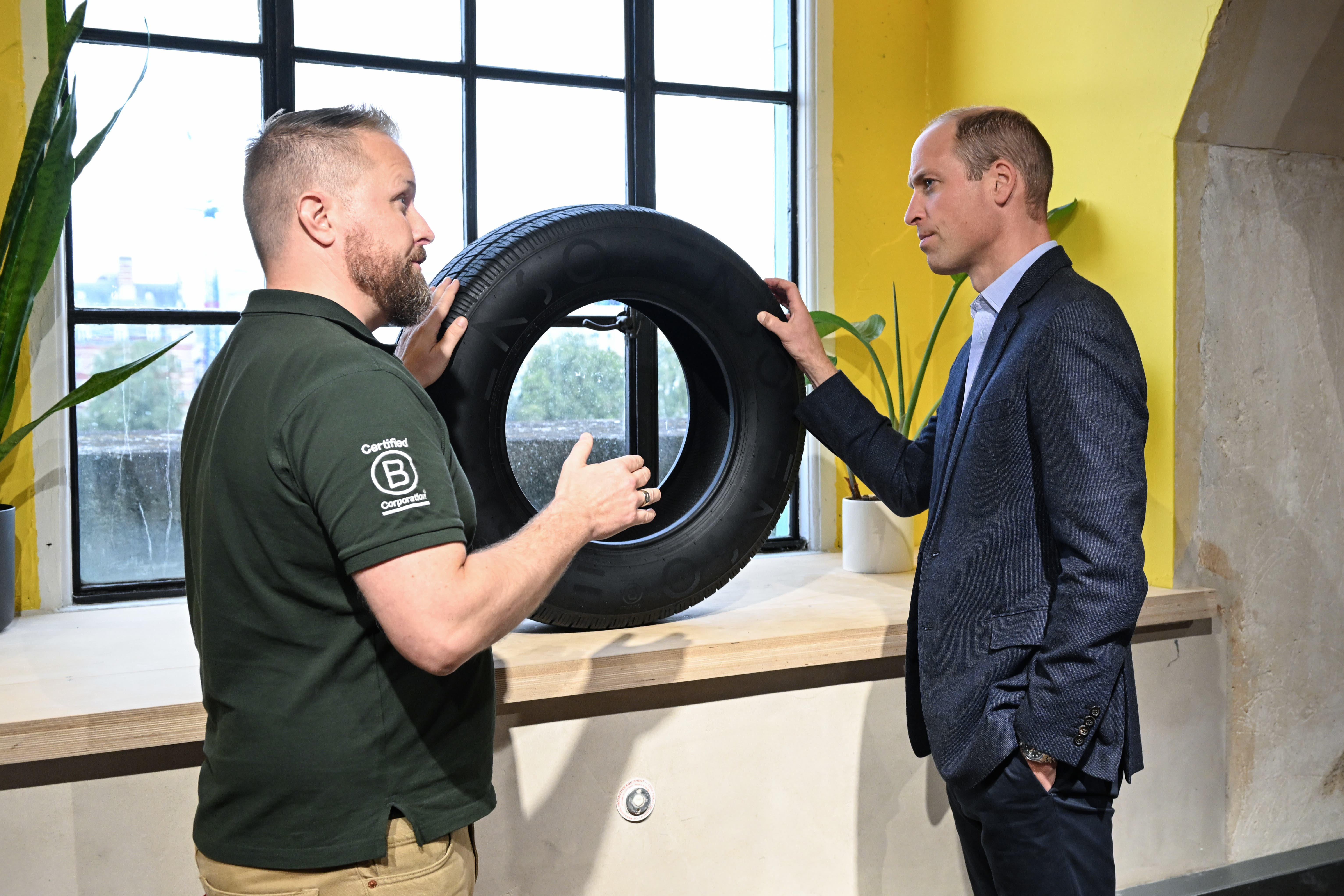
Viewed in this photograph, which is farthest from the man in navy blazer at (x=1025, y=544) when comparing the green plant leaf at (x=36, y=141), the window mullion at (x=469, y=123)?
the green plant leaf at (x=36, y=141)

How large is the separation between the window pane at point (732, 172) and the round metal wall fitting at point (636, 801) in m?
1.54

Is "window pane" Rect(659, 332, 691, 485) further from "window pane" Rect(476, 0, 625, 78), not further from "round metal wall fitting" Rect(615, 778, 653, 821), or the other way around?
"round metal wall fitting" Rect(615, 778, 653, 821)

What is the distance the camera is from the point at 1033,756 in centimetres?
134

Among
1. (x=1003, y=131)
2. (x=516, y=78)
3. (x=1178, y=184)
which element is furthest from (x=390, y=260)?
(x=1178, y=184)

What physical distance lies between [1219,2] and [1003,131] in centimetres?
98

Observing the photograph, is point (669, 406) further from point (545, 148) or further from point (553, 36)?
Answer: point (553, 36)

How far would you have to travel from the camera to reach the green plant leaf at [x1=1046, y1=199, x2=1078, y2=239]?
244 centimetres

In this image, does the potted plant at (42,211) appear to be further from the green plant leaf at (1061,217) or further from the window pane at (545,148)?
the green plant leaf at (1061,217)

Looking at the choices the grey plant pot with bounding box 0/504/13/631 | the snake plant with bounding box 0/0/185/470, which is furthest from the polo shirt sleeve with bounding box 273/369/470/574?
the grey plant pot with bounding box 0/504/13/631

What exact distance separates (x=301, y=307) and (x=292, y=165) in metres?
0.17

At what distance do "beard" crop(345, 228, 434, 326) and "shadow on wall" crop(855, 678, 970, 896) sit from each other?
4.12 feet

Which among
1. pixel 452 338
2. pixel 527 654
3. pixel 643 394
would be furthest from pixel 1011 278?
pixel 643 394

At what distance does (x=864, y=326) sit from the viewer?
2648 millimetres

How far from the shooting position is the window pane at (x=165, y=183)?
90.3 inches
